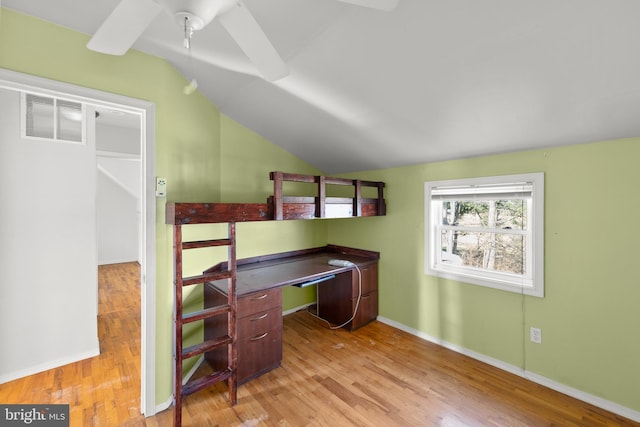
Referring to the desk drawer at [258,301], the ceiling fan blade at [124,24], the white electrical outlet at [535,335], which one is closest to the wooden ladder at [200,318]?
the desk drawer at [258,301]

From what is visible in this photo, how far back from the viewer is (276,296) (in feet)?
7.60

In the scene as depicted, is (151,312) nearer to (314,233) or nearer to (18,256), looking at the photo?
(18,256)

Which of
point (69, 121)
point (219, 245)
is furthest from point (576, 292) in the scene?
point (69, 121)

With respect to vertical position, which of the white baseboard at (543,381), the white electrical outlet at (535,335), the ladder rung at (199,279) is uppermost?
the ladder rung at (199,279)

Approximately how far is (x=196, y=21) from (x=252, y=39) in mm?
202

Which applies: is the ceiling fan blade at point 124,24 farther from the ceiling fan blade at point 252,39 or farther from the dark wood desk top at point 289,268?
the dark wood desk top at point 289,268

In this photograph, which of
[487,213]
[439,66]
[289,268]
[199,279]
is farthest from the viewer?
[289,268]

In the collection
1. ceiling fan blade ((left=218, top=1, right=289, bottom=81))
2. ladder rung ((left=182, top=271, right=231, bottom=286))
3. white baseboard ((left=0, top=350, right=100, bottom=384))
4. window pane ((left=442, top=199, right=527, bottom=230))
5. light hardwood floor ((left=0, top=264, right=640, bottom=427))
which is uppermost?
ceiling fan blade ((left=218, top=1, right=289, bottom=81))

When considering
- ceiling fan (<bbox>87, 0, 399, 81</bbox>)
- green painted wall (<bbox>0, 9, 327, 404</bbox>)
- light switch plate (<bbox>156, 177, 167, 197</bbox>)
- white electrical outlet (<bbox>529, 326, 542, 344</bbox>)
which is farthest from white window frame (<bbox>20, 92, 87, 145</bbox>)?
white electrical outlet (<bbox>529, 326, 542, 344</bbox>)

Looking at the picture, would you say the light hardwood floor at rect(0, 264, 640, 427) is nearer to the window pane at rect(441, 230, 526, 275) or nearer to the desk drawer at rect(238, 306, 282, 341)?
the desk drawer at rect(238, 306, 282, 341)

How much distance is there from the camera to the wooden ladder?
168 cm

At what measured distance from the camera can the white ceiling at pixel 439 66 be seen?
3.98 ft

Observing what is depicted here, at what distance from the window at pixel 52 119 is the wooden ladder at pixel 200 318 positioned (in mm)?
1735

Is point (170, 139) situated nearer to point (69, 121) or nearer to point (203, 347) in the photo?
point (69, 121)
